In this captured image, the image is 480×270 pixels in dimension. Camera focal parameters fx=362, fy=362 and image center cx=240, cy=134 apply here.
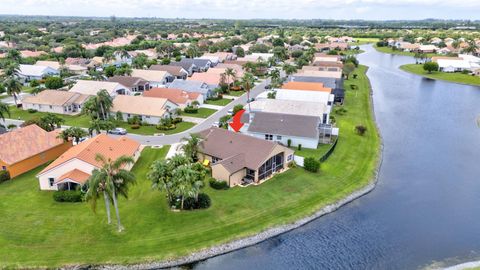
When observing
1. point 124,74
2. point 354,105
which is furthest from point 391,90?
point 124,74

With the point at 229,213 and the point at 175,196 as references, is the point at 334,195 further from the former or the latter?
the point at 175,196

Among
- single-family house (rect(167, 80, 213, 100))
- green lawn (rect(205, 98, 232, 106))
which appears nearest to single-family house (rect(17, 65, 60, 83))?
single-family house (rect(167, 80, 213, 100))

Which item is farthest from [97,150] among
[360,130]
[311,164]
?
[360,130]

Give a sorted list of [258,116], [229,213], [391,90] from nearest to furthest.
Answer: [229,213] < [258,116] < [391,90]

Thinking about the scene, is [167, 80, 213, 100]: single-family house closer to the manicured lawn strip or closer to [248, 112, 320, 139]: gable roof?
the manicured lawn strip

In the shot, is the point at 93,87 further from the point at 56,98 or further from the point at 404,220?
the point at 404,220

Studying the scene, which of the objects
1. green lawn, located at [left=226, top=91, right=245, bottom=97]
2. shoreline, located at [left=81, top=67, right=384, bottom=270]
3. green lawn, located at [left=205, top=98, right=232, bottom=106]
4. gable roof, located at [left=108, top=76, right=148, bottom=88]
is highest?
gable roof, located at [left=108, top=76, right=148, bottom=88]
